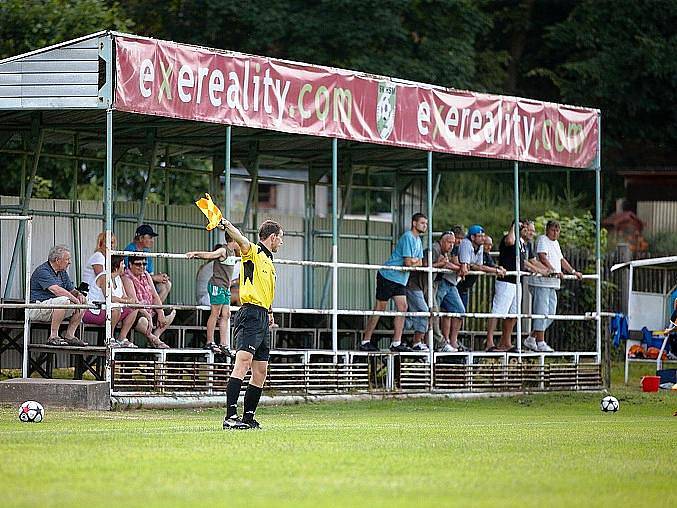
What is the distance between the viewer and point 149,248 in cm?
2162

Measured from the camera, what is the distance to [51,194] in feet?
97.8

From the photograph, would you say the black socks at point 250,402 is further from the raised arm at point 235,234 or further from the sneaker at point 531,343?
the sneaker at point 531,343

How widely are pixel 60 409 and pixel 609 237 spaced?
26.6m

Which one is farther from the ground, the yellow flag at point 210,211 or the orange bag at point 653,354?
the yellow flag at point 210,211

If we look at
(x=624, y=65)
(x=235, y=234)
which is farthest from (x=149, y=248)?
(x=624, y=65)

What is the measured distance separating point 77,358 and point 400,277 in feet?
17.4

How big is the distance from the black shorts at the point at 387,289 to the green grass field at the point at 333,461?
16.7 ft

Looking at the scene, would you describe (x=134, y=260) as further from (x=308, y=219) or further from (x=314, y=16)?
(x=314, y=16)

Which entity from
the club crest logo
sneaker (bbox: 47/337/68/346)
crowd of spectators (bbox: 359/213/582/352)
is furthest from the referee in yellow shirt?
crowd of spectators (bbox: 359/213/582/352)

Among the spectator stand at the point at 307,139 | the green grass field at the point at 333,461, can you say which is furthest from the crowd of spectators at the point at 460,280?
the green grass field at the point at 333,461

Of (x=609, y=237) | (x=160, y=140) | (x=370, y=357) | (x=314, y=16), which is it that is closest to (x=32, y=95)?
(x=160, y=140)

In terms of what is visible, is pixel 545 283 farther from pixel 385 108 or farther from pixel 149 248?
pixel 149 248

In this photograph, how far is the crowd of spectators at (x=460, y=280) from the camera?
2280 cm

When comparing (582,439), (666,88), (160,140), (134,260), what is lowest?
(582,439)
